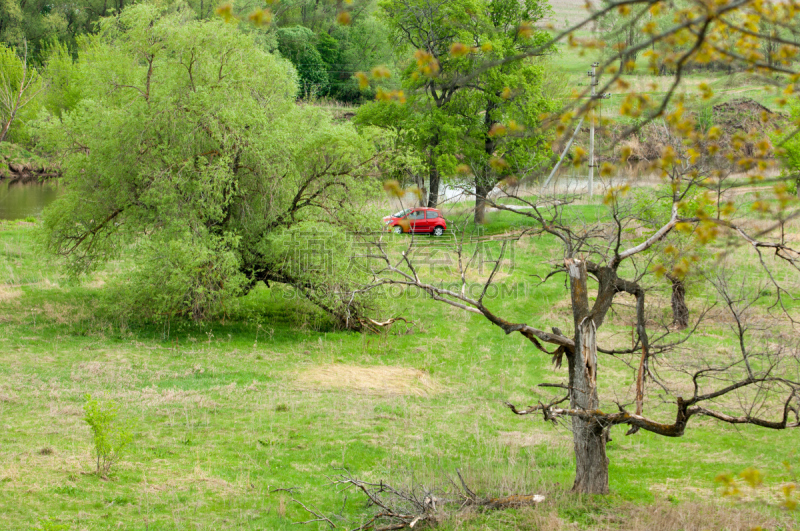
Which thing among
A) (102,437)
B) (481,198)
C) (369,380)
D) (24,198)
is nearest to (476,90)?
(369,380)

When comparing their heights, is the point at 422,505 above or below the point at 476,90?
below

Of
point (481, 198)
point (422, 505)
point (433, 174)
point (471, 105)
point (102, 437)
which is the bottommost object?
point (422, 505)

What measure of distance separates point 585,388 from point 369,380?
23.2 feet

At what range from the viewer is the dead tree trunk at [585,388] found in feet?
24.5

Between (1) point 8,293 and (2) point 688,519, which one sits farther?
(1) point 8,293

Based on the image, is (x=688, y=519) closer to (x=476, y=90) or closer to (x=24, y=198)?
(x=476, y=90)

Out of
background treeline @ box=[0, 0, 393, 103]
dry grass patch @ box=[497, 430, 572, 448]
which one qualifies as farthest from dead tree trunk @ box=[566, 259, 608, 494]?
background treeline @ box=[0, 0, 393, 103]

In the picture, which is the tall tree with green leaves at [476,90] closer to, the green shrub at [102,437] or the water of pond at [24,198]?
the water of pond at [24,198]

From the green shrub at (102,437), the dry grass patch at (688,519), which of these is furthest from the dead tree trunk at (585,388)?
the green shrub at (102,437)

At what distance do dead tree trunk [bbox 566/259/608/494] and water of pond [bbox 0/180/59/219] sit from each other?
27.2m

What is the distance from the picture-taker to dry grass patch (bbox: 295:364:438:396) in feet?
43.9

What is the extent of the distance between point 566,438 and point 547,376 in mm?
3786

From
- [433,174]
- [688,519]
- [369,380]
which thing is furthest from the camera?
[433,174]

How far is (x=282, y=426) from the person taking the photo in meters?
10.8
